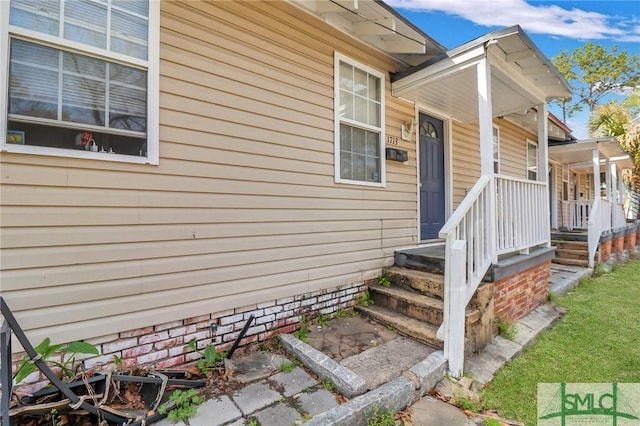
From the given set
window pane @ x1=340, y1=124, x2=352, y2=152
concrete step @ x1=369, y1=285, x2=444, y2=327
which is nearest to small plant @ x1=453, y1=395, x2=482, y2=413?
concrete step @ x1=369, y1=285, x2=444, y2=327

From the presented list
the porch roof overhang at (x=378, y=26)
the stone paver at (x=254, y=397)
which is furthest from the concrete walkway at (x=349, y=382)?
the porch roof overhang at (x=378, y=26)

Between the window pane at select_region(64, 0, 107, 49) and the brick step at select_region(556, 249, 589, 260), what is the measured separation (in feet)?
28.5

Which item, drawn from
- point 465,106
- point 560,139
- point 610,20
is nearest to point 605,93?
point 610,20

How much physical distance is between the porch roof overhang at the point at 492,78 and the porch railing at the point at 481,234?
1.38 meters

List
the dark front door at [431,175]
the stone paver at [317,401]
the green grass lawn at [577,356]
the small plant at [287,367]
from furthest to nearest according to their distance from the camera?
the dark front door at [431,175], the small plant at [287,367], the green grass lawn at [577,356], the stone paver at [317,401]

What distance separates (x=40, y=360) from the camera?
176cm

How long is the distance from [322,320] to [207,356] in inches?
52.6

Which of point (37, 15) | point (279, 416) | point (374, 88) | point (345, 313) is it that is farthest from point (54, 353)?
point (374, 88)

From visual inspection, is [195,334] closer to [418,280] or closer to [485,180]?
[418,280]

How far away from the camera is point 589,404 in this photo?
2396 millimetres

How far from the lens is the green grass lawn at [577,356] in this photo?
2.47 metres

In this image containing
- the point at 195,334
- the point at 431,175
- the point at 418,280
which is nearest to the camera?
the point at 195,334

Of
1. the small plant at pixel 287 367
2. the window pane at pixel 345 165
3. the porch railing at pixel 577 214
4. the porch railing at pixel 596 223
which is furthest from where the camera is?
the porch railing at pixel 577 214

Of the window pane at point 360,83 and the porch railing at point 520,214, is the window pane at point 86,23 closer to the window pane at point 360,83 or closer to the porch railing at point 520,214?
the window pane at point 360,83
